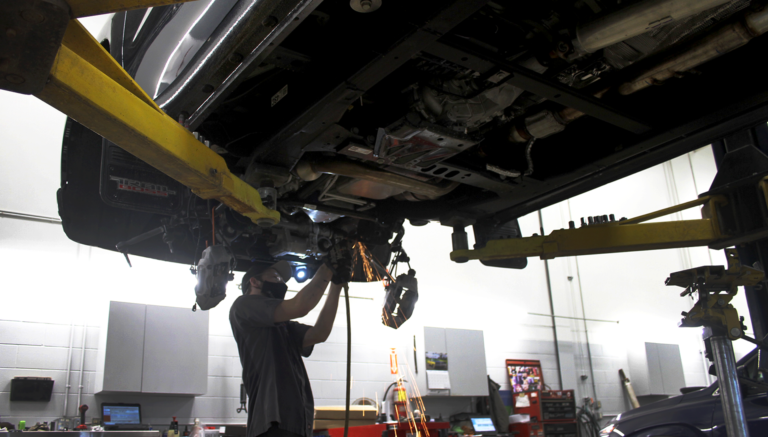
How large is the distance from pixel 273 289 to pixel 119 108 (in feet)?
6.57

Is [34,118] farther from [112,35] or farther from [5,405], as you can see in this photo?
[112,35]

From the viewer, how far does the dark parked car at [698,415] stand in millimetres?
3529

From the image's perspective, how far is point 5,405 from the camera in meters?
4.95

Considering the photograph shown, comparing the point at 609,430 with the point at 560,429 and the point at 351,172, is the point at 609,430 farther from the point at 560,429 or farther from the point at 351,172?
the point at 560,429

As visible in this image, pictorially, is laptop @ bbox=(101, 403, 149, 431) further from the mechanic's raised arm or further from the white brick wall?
the mechanic's raised arm

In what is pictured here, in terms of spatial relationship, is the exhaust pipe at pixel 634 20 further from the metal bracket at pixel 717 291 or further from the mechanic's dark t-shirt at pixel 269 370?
the mechanic's dark t-shirt at pixel 269 370

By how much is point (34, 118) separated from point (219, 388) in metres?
3.43

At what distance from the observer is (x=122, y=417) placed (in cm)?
535

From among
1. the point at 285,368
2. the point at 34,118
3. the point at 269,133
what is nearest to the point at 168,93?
the point at 269,133

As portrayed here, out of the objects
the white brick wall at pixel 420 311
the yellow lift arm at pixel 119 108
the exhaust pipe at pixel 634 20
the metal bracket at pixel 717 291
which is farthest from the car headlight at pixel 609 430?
the yellow lift arm at pixel 119 108

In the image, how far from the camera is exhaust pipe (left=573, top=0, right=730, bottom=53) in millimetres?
1548

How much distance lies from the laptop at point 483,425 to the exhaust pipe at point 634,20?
6.68 m

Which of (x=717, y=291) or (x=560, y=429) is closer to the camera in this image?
(x=717, y=291)

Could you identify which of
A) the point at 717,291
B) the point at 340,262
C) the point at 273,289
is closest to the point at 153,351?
the point at 273,289
